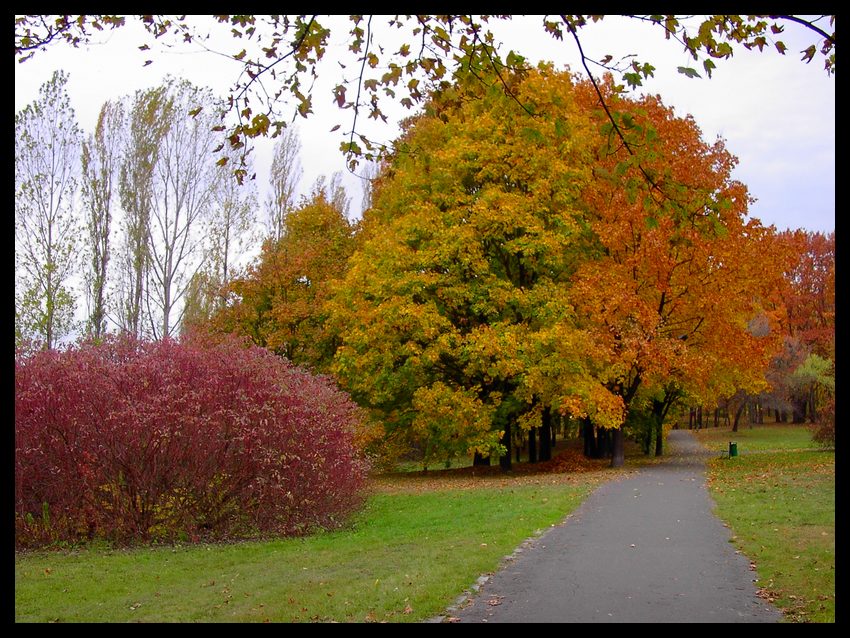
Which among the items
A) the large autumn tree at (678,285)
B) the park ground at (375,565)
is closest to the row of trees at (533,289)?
the large autumn tree at (678,285)

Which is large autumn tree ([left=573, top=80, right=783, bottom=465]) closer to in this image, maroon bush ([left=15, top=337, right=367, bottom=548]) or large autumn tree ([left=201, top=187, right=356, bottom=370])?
large autumn tree ([left=201, top=187, right=356, bottom=370])

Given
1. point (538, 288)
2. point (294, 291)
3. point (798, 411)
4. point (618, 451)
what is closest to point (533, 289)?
point (538, 288)

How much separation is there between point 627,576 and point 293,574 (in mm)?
3604

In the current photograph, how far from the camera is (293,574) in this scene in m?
8.45

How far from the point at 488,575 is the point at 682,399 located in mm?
26530

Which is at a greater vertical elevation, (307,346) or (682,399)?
(307,346)

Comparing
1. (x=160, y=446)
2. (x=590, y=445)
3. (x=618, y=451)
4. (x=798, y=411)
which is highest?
(x=160, y=446)

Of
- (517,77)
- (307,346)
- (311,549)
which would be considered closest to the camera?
(517,77)

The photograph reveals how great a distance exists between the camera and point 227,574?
880cm

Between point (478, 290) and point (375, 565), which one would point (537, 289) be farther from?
point (375, 565)

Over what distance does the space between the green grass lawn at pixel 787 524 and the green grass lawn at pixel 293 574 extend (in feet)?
9.23

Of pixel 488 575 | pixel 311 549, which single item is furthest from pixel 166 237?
pixel 488 575
